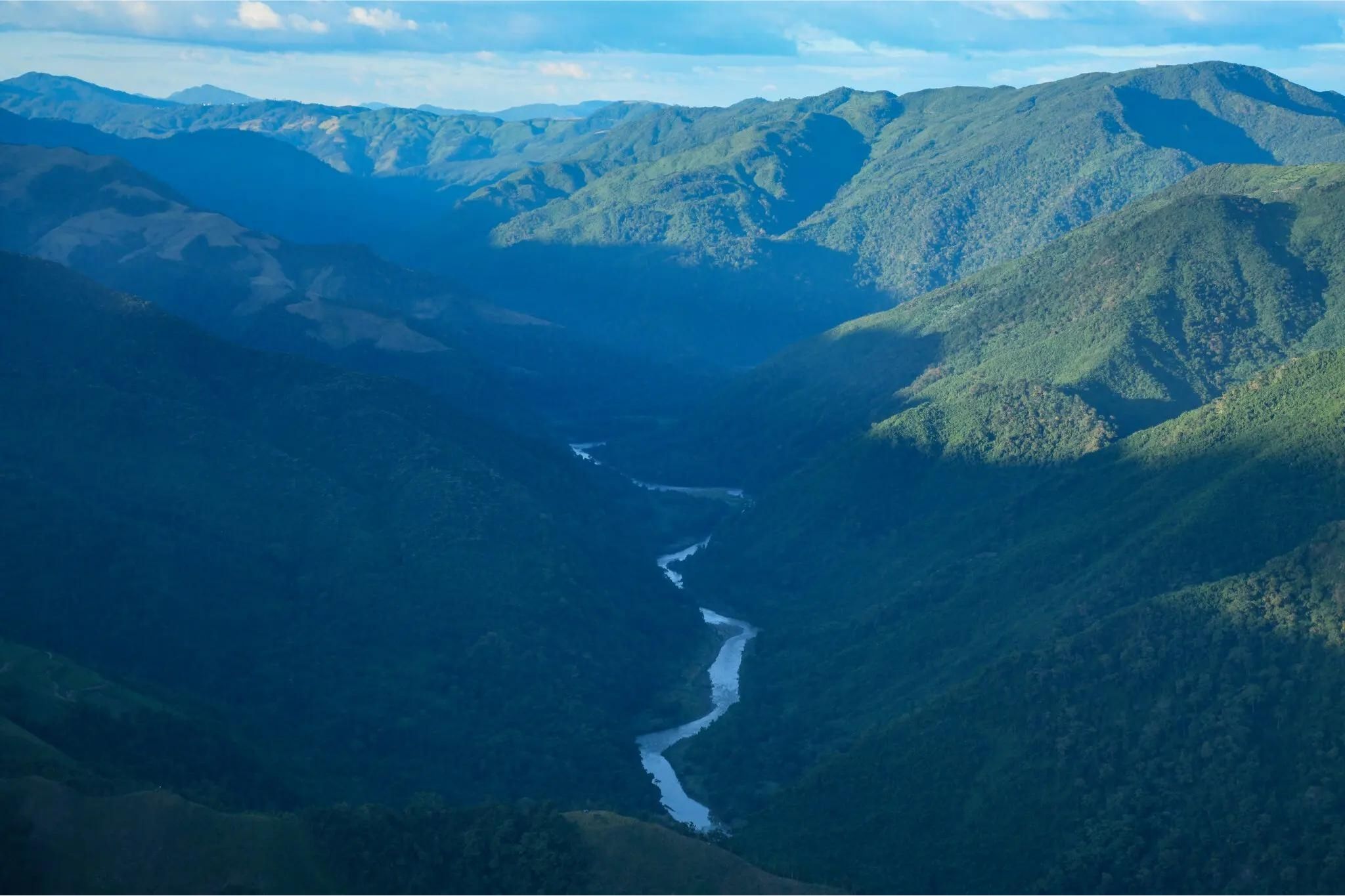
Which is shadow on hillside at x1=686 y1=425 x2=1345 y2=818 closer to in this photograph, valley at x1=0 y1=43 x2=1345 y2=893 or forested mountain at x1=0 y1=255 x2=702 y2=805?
valley at x1=0 y1=43 x2=1345 y2=893

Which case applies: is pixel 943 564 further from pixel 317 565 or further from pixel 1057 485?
pixel 317 565

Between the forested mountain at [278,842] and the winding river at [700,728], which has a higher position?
the forested mountain at [278,842]

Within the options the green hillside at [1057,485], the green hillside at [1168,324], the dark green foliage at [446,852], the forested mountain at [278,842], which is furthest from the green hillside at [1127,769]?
the green hillside at [1168,324]

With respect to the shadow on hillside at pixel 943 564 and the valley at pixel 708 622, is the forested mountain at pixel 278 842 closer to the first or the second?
the valley at pixel 708 622

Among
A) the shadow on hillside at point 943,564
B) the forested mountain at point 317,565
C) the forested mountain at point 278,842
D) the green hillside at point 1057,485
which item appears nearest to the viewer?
→ the forested mountain at point 278,842

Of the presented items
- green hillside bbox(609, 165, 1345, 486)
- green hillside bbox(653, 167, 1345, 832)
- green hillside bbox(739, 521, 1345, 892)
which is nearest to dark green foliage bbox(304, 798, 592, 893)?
green hillside bbox(739, 521, 1345, 892)

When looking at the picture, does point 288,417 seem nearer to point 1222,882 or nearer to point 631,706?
point 631,706

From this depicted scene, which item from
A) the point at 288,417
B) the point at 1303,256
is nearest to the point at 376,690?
the point at 288,417
